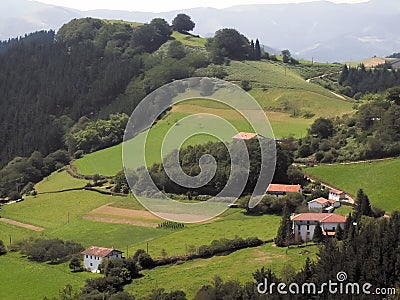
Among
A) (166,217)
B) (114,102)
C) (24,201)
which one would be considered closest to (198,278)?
(166,217)

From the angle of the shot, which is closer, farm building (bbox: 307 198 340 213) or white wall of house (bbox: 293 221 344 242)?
white wall of house (bbox: 293 221 344 242)

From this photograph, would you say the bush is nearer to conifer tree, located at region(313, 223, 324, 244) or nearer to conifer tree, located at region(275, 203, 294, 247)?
conifer tree, located at region(275, 203, 294, 247)

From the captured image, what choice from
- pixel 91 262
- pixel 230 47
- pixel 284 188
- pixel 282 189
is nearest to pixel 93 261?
pixel 91 262

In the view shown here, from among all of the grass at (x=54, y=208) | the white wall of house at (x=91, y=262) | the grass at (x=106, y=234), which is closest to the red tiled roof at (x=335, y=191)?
the grass at (x=106, y=234)

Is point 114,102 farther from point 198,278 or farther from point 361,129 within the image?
point 198,278

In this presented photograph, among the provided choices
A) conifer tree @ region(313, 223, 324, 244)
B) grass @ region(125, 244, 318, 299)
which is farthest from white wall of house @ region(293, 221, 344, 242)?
grass @ region(125, 244, 318, 299)
